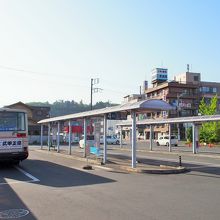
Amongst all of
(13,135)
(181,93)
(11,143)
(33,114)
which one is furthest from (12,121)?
(181,93)

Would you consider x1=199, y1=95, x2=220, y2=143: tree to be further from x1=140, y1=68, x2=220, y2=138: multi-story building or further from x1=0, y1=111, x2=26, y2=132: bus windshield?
x1=0, y1=111, x2=26, y2=132: bus windshield

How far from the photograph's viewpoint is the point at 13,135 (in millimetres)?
19078

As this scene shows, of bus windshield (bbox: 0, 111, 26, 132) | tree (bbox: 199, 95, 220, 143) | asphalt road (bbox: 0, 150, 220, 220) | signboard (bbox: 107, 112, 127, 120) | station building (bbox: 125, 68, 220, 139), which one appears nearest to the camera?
asphalt road (bbox: 0, 150, 220, 220)

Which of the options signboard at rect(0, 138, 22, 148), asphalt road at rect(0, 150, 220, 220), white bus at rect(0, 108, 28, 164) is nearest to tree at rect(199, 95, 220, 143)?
Answer: white bus at rect(0, 108, 28, 164)

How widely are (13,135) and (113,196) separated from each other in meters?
9.77

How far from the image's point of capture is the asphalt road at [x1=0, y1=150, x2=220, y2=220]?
27.9ft

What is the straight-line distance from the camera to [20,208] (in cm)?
926

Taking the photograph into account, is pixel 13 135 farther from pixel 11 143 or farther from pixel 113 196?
pixel 113 196

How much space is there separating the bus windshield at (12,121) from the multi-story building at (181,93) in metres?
66.8

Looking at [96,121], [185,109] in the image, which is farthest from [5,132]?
[185,109]

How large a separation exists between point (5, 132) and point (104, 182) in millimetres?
7315

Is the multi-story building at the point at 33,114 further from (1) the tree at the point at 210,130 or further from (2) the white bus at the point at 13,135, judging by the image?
(2) the white bus at the point at 13,135

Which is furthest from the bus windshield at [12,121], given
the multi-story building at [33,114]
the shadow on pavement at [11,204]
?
the multi-story building at [33,114]

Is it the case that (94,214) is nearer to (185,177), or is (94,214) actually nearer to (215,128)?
(185,177)
